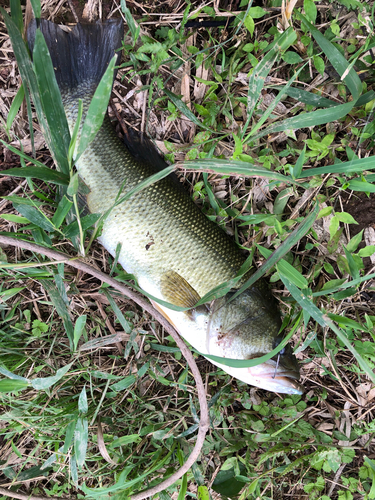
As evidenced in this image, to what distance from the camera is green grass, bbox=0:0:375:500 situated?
7.93 feet

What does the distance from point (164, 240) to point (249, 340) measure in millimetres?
910

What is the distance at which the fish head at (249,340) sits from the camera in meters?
2.35

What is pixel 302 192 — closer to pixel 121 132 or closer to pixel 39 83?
pixel 121 132

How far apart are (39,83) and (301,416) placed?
2.81 meters

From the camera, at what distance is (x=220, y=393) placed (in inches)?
106

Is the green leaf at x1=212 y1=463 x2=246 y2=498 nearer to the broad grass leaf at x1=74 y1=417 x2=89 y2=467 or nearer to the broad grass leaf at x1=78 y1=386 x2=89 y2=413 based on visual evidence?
the broad grass leaf at x1=74 y1=417 x2=89 y2=467

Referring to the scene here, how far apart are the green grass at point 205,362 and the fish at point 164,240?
7.6 inches

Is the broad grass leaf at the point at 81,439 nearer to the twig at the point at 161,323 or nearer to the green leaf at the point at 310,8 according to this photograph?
the twig at the point at 161,323

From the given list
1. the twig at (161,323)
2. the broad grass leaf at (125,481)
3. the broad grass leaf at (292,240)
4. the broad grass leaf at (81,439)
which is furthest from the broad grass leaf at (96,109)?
the broad grass leaf at (125,481)

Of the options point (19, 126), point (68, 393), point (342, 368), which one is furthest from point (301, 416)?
point (19, 126)

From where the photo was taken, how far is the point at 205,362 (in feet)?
9.00

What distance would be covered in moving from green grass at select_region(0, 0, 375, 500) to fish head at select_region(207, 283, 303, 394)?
0.69 feet

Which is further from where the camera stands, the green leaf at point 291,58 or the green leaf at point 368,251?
the green leaf at point 291,58

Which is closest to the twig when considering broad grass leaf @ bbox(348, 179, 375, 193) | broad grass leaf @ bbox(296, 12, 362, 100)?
broad grass leaf @ bbox(348, 179, 375, 193)
